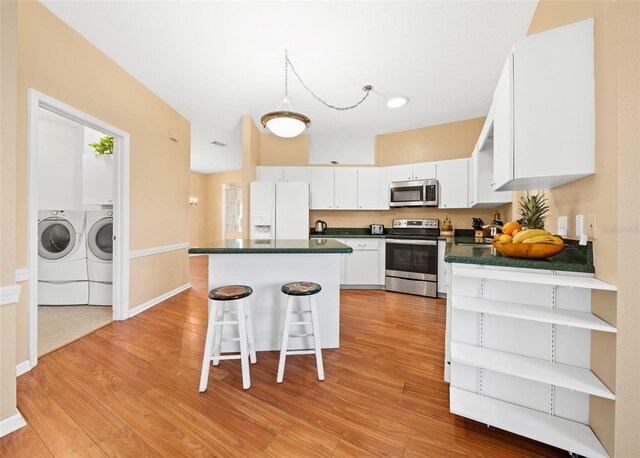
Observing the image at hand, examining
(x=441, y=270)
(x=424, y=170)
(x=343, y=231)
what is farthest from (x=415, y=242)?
(x=343, y=231)

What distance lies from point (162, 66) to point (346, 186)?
2983 mm

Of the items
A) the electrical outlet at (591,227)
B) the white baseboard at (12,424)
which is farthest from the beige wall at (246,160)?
the electrical outlet at (591,227)

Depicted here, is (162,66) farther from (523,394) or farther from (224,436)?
(523,394)

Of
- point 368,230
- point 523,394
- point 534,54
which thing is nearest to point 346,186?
point 368,230

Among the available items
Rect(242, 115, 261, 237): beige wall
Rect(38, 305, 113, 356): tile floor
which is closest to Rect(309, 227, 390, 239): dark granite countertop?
Rect(242, 115, 261, 237): beige wall

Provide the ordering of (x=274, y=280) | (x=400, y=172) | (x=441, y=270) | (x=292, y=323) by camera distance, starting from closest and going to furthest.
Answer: (x=292, y=323)
(x=274, y=280)
(x=441, y=270)
(x=400, y=172)

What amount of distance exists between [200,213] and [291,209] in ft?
18.1

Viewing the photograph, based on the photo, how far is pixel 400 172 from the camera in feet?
14.1

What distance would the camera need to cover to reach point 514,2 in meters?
1.94

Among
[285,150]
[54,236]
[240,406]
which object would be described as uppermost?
[285,150]

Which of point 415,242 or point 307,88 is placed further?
point 415,242

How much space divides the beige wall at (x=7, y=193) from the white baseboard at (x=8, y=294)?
2 cm

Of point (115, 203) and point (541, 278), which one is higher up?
point (115, 203)

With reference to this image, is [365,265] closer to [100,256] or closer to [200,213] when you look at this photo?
[100,256]
